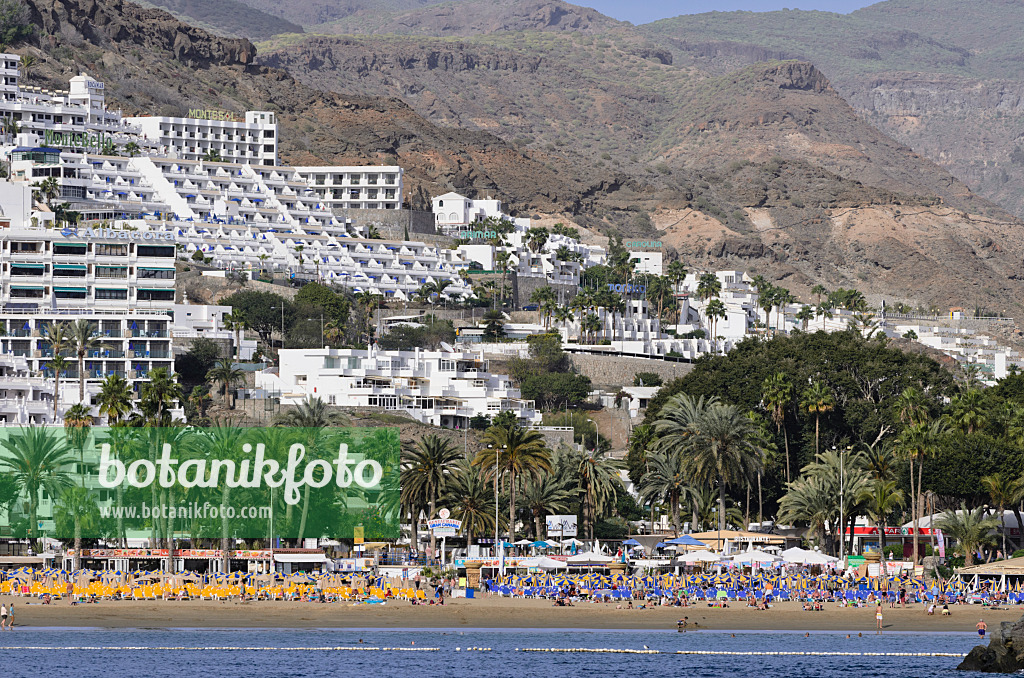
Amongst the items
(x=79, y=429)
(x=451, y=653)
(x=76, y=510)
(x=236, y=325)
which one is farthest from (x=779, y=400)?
(x=236, y=325)

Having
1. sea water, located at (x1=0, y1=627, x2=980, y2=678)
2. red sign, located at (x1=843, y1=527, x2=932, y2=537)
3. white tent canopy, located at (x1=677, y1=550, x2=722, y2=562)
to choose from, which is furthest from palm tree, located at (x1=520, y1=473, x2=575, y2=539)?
sea water, located at (x1=0, y1=627, x2=980, y2=678)

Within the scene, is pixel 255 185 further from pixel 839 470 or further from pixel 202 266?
pixel 839 470

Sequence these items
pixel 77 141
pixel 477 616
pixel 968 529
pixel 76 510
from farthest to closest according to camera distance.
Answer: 1. pixel 77 141
2. pixel 968 529
3. pixel 76 510
4. pixel 477 616

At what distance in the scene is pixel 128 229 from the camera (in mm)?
151625

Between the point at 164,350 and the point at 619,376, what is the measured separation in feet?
146

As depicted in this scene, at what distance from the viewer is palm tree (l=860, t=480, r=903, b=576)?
87.4 meters

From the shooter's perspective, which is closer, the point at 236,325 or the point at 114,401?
the point at 114,401

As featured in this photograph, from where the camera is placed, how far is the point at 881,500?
87.3 metres

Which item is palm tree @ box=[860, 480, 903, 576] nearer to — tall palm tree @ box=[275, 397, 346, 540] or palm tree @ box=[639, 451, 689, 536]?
palm tree @ box=[639, 451, 689, 536]

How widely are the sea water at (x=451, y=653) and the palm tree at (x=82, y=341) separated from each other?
46.3 meters

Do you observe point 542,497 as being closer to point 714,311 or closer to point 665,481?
point 665,481

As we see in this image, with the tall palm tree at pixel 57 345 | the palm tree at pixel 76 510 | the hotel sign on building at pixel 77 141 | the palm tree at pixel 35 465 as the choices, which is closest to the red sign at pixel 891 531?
the palm tree at pixel 76 510

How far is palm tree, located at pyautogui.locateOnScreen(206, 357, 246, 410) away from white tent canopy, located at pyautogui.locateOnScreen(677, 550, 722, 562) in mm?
54343

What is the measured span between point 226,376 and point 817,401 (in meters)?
49.6
